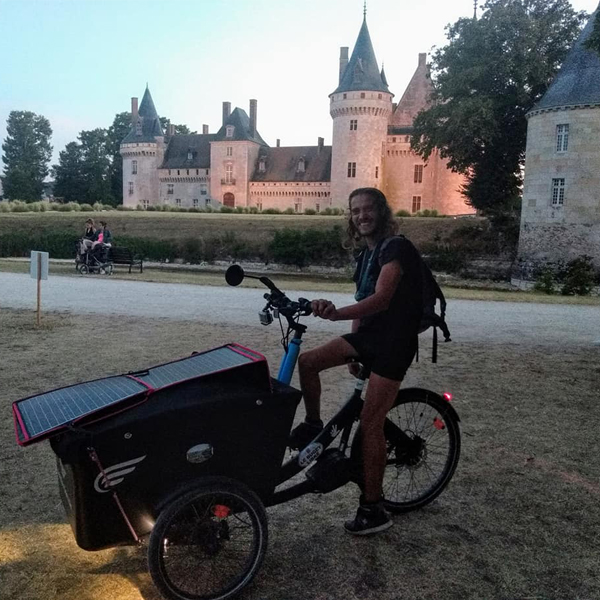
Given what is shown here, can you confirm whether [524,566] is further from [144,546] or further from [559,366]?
[559,366]

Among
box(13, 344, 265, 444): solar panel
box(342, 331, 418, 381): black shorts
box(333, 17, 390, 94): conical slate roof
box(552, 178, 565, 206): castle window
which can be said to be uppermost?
box(333, 17, 390, 94): conical slate roof

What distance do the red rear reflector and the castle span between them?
2126 inches

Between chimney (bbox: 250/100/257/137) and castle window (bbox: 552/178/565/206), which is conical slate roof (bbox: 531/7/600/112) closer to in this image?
castle window (bbox: 552/178/565/206)

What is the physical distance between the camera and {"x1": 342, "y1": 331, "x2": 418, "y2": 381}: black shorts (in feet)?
10.1

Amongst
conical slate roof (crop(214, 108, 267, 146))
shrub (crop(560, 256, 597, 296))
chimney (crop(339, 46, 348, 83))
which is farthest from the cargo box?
conical slate roof (crop(214, 108, 267, 146))

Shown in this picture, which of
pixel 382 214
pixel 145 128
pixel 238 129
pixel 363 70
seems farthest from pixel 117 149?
pixel 382 214

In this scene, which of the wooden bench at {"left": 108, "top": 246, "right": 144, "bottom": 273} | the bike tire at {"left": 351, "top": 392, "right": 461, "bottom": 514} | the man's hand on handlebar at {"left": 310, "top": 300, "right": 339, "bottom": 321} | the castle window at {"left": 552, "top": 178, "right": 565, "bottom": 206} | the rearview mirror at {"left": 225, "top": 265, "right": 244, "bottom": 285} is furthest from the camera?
the castle window at {"left": 552, "top": 178, "right": 565, "bottom": 206}

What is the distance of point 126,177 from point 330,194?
85.1 ft

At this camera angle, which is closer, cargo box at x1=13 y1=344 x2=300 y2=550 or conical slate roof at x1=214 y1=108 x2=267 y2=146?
cargo box at x1=13 y1=344 x2=300 y2=550

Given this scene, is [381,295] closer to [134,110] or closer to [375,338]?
[375,338]

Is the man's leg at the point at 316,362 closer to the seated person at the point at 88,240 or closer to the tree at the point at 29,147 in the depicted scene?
the seated person at the point at 88,240

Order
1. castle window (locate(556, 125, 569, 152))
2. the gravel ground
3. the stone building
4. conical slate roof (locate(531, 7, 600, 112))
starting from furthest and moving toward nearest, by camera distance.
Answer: castle window (locate(556, 125, 569, 152)) < the stone building < conical slate roof (locate(531, 7, 600, 112)) < the gravel ground

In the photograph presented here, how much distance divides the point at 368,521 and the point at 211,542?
97 cm

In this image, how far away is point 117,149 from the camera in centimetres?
8112
